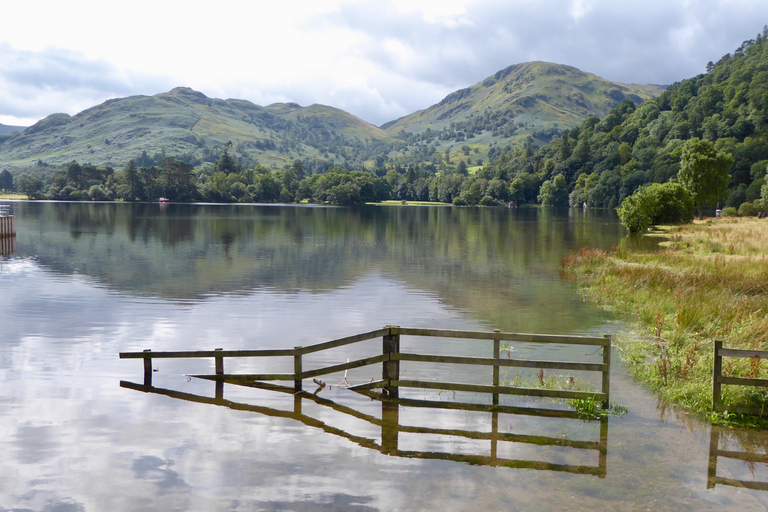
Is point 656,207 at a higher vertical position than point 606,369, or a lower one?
higher

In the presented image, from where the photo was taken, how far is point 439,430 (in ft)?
47.1

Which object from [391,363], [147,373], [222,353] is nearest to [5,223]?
[147,373]

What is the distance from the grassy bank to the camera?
16.5 metres

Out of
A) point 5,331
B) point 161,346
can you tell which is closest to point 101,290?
point 5,331

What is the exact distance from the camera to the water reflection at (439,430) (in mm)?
12664

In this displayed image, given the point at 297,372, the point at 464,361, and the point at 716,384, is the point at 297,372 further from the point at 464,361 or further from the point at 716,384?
the point at 716,384

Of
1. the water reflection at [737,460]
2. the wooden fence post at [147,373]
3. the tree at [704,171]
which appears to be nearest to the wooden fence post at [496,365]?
the water reflection at [737,460]

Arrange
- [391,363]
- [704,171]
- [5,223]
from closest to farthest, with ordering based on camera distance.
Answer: [391,363], [5,223], [704,171]

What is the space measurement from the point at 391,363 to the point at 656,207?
83228mm

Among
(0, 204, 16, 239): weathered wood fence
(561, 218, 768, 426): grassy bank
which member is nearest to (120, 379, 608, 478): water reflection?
(561, 218, 768, 426): grassy bank

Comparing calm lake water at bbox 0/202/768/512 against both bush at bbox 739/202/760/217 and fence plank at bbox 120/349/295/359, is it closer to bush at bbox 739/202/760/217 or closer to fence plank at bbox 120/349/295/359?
fence plank at bbox 120/349/295/359

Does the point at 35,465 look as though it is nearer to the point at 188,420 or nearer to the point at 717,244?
the point at 188,420

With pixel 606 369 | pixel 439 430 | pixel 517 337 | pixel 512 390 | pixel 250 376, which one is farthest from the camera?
pixel 250 376

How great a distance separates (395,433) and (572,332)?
14.2 metres
